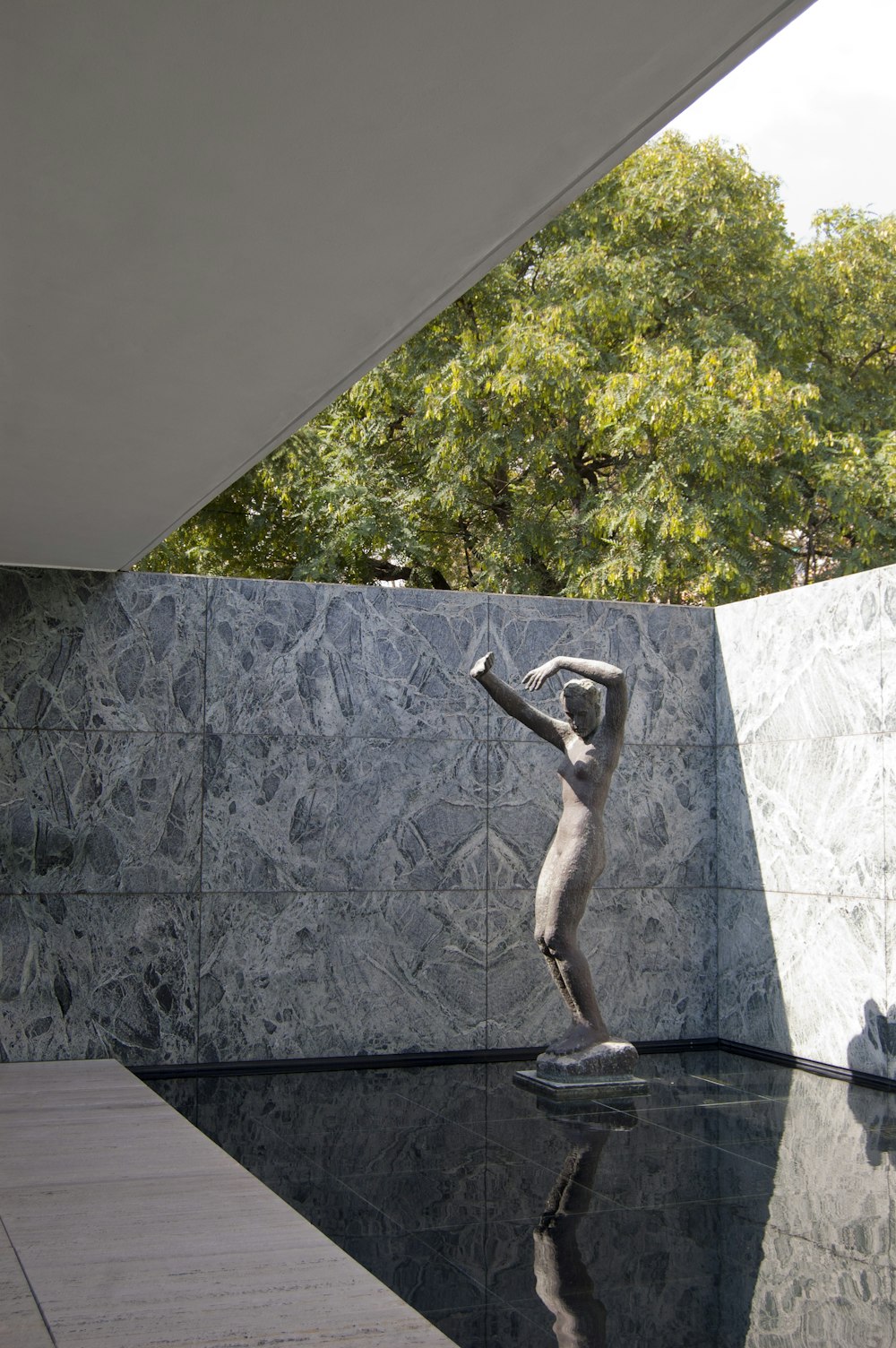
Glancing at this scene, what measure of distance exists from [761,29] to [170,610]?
5.70 metres

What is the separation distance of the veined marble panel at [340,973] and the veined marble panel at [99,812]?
446 mm

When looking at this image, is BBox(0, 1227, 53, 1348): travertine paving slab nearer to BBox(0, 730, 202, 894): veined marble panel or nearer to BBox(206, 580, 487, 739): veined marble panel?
BBox(0, 730, 202, 894): veined marble panel

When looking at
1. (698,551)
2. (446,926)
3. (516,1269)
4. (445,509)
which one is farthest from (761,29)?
(445,509)

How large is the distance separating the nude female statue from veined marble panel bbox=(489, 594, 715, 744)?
1.22 metres

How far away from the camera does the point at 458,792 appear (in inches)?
309

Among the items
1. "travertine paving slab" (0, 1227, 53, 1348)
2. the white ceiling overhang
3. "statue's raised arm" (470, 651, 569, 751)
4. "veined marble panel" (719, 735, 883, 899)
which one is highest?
the white ceiling overhang

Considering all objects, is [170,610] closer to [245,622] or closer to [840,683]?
[245,622]

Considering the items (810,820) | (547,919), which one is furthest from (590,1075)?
(810,820)

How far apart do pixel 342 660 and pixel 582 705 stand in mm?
1646

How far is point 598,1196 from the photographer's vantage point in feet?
15.4

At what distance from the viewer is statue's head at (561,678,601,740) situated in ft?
22.2

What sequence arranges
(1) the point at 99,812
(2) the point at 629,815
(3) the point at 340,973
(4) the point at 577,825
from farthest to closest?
(2) the point at 629,815, (3) the point at 340,973, (1) the point at 99,812, (4) the point at 577,825

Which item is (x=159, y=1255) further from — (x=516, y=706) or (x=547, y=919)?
(x=516, y=706)

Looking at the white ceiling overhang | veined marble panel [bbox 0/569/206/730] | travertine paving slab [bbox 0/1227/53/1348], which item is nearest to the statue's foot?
veined marble panel [bbox 0/569/206/730]
